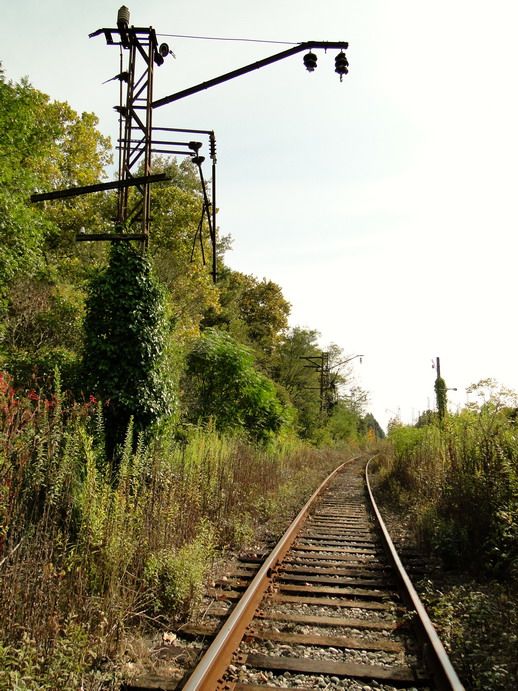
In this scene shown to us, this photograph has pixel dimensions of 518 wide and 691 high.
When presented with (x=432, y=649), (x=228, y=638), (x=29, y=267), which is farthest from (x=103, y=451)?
(x=29, y=267)

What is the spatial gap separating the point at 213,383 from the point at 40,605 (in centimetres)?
1249

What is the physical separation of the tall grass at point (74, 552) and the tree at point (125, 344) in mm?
1884

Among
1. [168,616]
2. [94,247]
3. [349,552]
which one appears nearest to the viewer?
[168,616]

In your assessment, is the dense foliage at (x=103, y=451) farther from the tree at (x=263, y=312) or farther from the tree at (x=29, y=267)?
the tree at (x=263, y=312)

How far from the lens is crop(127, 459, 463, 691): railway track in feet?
12.3

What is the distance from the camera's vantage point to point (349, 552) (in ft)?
26.3

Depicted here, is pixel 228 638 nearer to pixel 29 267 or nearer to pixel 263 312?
pixel 29 267

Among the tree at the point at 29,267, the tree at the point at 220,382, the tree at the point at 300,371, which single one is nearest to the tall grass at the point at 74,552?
the tree at the point at 29,267

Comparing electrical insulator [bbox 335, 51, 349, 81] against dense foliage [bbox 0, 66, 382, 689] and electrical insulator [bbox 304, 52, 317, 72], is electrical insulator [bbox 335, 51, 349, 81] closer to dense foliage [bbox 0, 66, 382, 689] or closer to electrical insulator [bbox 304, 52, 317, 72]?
electrical insulator [bbox 304, 52, 317, 72]

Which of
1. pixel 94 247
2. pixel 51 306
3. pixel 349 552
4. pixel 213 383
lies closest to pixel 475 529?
pixel 349 552

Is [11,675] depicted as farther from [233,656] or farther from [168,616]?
[168,616]

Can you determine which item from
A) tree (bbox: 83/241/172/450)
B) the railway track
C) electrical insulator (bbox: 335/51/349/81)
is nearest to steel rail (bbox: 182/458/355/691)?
the railway track

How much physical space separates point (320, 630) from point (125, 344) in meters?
5.55

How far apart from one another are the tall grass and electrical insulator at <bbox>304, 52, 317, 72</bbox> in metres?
6.72
